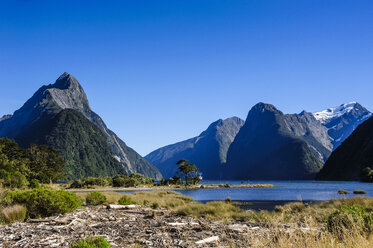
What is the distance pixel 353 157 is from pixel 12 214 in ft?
602

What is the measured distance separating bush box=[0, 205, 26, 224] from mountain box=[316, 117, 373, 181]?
158286 mm

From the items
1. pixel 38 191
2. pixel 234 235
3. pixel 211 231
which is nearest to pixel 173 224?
pixel 211 231

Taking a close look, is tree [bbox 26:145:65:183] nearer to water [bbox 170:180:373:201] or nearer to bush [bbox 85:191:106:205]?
water [bbox 170:180:373:201]

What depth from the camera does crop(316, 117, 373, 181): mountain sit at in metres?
153

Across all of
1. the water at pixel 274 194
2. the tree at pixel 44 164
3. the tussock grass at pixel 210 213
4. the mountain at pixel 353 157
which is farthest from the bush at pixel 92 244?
the mountain at pixel 353 157

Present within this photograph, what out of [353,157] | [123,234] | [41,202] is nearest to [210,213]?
[123,234]

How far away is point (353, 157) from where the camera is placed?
552 feet

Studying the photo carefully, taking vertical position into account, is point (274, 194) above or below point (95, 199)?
below

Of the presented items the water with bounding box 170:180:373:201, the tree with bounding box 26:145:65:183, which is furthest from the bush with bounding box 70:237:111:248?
the tree with bounding box 26:145:65:183

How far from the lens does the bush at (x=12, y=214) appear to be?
14948 mm

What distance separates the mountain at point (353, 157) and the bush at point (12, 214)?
158286 millimetres

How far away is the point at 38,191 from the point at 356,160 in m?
178

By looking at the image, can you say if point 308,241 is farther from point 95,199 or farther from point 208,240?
point 95,199

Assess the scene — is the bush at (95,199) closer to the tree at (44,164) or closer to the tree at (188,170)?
the tree at (44,164)
